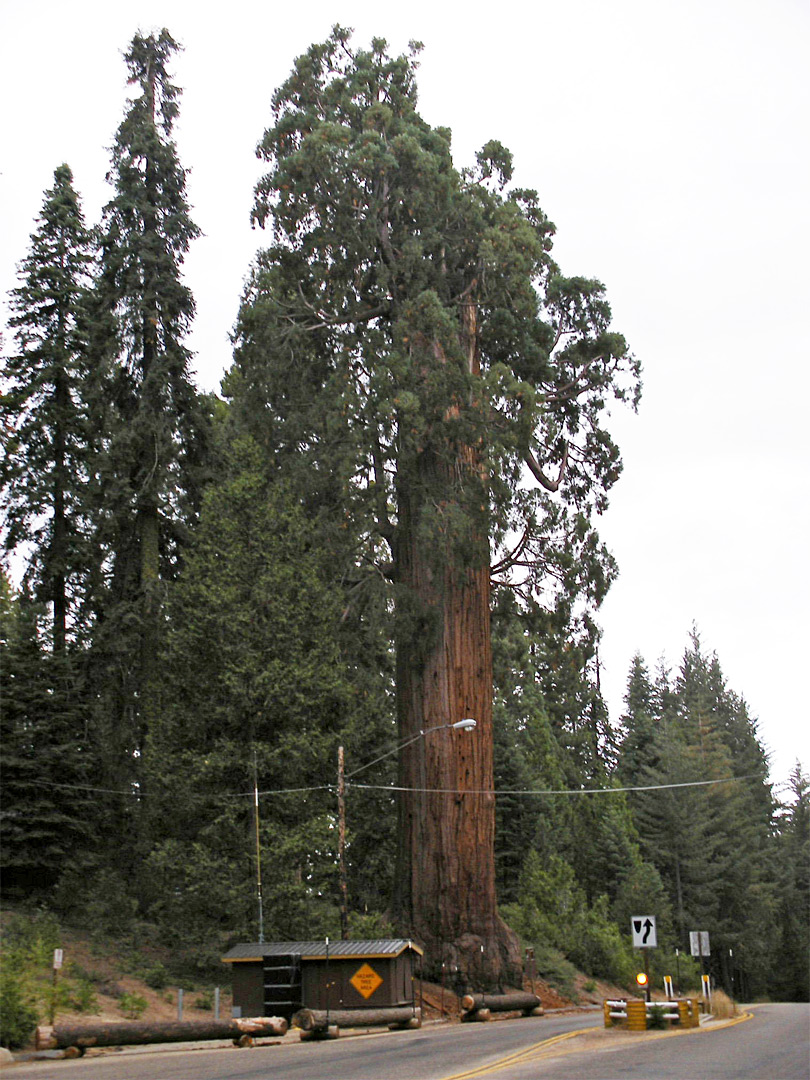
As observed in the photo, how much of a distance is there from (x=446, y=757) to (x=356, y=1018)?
24.8ft

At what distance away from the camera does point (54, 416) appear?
40594 mm

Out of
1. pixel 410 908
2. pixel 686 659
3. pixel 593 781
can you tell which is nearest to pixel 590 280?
pixel 410 908

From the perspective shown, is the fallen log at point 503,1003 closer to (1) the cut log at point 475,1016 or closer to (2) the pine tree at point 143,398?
(1) the cut log at point 475,1016

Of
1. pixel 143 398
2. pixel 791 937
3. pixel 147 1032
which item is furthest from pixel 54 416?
pixel 791 937

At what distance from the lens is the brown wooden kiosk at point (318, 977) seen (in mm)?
25438

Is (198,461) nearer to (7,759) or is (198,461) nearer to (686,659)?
(7,759)

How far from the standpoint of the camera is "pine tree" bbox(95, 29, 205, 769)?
3734cm

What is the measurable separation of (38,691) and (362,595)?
1062 cm

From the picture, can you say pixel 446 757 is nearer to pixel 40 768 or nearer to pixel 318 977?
pixel 318 977

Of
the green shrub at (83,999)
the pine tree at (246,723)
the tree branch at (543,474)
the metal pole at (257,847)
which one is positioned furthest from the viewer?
the tree branch at (543,474)

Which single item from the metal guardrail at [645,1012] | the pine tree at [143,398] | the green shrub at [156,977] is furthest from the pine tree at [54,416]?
the metal guardrail at [645,1012]

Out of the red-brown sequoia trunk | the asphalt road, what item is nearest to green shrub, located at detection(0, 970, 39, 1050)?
the asphalt road

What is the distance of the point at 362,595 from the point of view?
108ft

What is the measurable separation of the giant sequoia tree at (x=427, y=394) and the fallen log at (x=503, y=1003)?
73 cm
